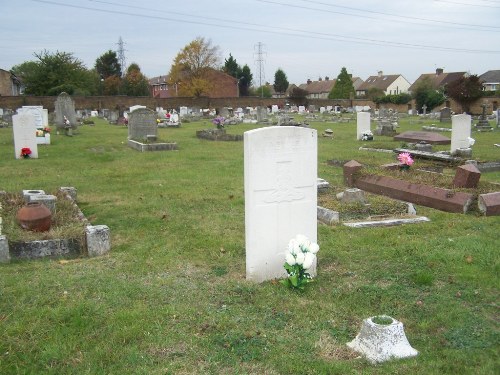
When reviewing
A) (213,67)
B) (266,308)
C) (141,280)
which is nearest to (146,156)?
(141,280)

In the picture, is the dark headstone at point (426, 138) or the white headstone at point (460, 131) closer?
the white headstone at point (460, 131)

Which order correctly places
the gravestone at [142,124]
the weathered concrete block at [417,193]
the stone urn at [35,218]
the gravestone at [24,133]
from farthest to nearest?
the gravestone at [142,124], the gravestone at [24,133], the weathered concrete block at [417,193], the stone urn at [35,218]

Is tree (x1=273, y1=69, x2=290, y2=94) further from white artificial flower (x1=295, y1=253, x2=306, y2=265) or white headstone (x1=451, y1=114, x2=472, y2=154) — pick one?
white artificial flower (x1=295, y1=253, x2=306, y2=265)

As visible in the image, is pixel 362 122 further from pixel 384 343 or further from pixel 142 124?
pixel 384 343

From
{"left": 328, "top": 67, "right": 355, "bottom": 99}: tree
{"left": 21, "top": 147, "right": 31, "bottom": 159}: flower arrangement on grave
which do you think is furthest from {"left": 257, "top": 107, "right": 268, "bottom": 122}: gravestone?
{"left": 328, "top": 67, "right": 355, "bottom": 99}: tree

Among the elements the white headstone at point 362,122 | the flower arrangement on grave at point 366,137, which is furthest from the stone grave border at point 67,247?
the white headstone at point 362,122

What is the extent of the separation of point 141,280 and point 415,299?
279 centimetres

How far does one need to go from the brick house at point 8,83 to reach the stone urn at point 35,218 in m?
59.7

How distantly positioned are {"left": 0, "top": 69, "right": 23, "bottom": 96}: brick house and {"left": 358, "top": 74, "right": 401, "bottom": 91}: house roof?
6318cm

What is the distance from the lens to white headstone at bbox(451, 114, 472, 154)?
1541 centimetres

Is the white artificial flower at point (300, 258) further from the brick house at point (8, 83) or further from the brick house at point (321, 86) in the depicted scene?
the brick house at point (321, 86)

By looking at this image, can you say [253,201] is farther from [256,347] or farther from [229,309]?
[256,347]

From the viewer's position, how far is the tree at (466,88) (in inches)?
1510

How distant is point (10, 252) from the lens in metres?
5.86
